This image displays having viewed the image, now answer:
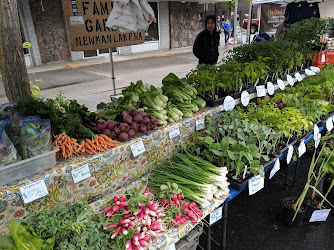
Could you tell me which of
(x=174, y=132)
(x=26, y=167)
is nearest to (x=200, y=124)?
(x=174, y=132)

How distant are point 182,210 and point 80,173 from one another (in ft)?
2.79

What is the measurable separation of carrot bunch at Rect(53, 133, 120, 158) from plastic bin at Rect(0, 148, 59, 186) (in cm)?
12

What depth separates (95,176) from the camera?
2.12 meters

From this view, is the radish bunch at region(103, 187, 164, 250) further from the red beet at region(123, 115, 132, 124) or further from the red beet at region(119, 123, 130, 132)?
the red beet at region(123, 115, 132, 124)

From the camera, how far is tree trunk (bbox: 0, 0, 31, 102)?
8.87ft

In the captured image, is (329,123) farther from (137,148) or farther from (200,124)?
(137,148)

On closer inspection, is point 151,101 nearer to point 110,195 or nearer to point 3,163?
point 110,195

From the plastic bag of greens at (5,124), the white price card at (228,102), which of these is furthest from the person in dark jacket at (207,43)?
the plastic bag of greens at (5,124)

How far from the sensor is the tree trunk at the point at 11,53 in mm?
2705

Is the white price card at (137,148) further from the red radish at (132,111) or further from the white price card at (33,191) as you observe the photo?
the white price card at (33,191)

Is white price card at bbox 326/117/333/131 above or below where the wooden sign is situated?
below

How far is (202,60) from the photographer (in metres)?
5.48

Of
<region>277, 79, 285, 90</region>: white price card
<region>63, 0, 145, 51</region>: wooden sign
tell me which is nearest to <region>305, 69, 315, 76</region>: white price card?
<region>277, 79, 285, 90</region>: white price card

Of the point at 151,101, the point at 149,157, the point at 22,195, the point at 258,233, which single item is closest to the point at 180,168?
the point at 149,157
